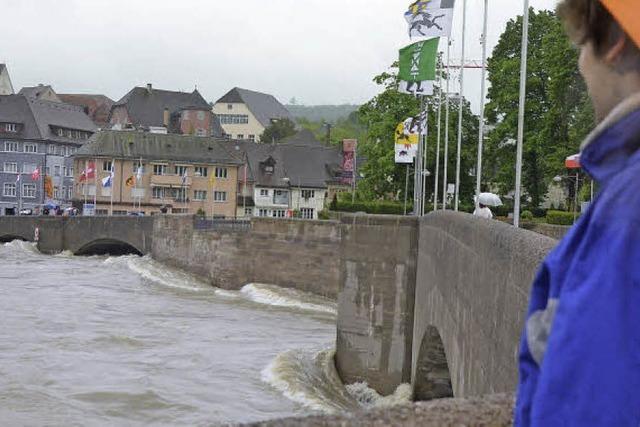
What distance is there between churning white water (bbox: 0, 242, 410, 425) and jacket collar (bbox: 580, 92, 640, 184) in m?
12.9

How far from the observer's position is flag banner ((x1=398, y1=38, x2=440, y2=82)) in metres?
23.0

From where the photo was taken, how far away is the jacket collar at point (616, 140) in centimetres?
131

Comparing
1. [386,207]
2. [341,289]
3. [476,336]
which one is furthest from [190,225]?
[476,336]

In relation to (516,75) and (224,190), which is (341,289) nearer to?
(516,75)

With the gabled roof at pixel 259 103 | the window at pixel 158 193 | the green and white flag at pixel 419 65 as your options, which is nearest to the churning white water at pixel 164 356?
the green and white flag at pixel 419 65

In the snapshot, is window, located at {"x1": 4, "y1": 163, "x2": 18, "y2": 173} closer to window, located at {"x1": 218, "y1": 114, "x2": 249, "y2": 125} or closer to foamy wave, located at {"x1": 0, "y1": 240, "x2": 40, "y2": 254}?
foamy wave, located at {"x1": 0, "y1": 240, "x2": 40, "y2": 254}

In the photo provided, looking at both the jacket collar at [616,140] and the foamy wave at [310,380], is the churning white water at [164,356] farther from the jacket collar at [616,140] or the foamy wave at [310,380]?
the jacket collar at [616,140]

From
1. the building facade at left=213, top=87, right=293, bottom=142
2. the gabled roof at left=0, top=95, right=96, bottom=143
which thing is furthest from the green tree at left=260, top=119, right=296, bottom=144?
the gabled roof at left=0, top=95, right=96, bottom=143

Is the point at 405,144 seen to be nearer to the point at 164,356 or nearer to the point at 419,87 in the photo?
the point at 419,87

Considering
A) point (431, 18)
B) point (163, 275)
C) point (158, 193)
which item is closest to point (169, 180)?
point (158, 193)

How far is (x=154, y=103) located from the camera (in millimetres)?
105875

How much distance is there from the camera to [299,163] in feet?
284

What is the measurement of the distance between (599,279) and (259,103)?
131m

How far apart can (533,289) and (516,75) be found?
43.5m
